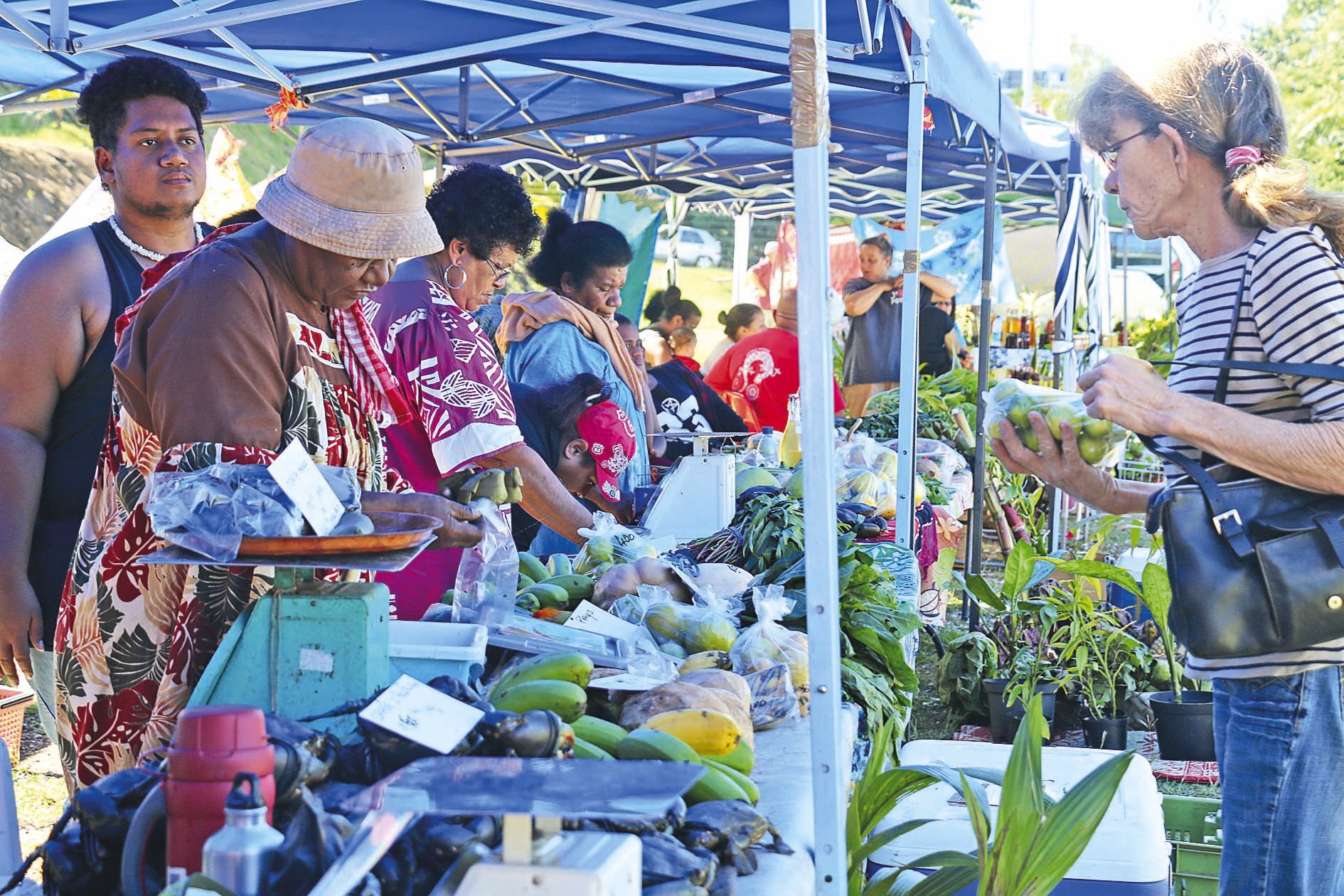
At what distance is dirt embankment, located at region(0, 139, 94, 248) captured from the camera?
18.8 metres

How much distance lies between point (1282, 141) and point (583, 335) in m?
2.74

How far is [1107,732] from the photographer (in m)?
4.11

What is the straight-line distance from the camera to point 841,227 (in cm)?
1416

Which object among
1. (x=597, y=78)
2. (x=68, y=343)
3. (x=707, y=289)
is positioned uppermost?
(x=707, y=289)

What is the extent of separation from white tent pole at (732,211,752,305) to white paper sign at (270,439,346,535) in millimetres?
11767

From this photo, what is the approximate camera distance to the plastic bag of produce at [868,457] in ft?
17.3

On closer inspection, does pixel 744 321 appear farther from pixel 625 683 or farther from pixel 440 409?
pixel 625 683

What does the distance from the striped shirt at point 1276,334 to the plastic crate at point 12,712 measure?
390cm

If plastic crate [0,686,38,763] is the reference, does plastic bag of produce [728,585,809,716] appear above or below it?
above

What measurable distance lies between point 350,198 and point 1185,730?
3.20m

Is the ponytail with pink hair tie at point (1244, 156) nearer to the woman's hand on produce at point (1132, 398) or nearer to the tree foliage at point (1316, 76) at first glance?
the woman's hand on produce at point (1132, 398)

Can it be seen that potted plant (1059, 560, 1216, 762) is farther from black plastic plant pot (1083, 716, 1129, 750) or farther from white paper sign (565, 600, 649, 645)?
white paper sign (565, 600, 649, 645)

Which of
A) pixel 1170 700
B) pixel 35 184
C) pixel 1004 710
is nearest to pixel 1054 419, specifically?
pixel 1170 700

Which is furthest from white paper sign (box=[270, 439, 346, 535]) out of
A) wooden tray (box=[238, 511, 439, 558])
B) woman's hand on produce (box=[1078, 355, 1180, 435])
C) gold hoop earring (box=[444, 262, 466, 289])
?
gold hoop earring (box=[444, 262, 466, 289])
